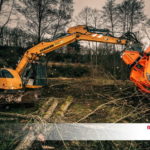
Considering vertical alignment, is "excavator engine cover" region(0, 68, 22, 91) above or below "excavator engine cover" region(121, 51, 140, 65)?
below

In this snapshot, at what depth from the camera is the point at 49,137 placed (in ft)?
11.0

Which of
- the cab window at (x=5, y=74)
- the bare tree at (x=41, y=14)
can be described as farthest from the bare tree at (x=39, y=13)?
the cab window at (x=5, y=74)

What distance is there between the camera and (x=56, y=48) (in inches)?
262

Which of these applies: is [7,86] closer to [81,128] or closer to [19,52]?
[81,128]

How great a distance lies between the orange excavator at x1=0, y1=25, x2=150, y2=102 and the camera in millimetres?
5047

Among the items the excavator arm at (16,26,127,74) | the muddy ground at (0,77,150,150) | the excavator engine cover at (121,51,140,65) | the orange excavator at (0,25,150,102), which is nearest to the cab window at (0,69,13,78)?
the orange excavator at (0,25,150,102)

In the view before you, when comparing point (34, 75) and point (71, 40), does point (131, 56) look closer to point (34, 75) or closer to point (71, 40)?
point (71, 40)

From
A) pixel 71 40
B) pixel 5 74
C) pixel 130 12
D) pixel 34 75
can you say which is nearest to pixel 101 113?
pixel 71 40

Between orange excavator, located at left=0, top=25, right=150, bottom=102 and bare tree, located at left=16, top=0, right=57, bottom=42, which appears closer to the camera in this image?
orange excavator, located at left=0, top=25, right=150, bottom=102

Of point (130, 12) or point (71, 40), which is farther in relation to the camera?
point (130, 12)

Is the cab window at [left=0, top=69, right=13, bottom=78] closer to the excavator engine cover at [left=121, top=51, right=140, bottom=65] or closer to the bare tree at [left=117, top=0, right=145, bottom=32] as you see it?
the excavator engine cover at [left=121, top=51, right=140, bottom=65]

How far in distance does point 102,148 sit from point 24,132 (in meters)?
1.51

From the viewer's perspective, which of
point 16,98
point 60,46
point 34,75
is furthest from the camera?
point 34,75

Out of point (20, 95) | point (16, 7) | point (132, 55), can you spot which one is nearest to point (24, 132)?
point (20, 95)
